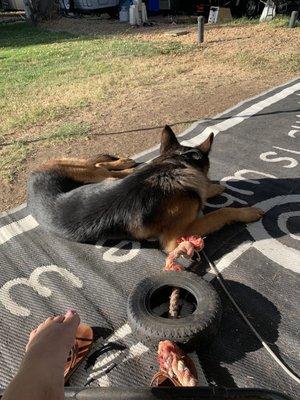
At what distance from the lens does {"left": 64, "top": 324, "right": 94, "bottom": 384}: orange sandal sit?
2559mm

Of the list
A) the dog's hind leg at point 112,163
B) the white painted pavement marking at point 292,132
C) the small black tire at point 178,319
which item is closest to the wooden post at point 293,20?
the white painted pavement marking at point 292,132

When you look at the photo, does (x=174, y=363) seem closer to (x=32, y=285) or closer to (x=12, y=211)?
(x=32, y=285)

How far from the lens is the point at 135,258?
3600 millimetres

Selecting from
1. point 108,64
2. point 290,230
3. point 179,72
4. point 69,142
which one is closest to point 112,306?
point 290,230

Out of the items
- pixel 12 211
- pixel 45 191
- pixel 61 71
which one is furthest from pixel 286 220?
pixel 61 71

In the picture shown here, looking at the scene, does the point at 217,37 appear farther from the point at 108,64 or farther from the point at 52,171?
the point at 52,171

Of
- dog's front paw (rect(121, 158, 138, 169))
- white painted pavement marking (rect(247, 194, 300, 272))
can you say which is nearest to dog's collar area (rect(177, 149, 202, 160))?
white painted pavement marking (rect(247, 194, 300, 272))

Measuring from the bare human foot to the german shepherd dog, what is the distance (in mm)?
1533

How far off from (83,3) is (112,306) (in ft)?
74.2

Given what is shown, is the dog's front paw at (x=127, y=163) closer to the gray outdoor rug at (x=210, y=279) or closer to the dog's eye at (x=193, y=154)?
the gray outdoor rug at (x=210, y=279)

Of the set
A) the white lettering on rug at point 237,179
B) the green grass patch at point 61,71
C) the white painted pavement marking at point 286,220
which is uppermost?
the white painted pavement marking at point 286,220

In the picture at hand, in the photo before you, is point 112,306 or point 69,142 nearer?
point 112,306

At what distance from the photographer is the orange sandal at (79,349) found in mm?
2559

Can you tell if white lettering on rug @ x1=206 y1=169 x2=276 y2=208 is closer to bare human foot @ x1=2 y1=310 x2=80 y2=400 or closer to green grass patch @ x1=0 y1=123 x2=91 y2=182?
bare human foot @ x1=2 y1=310 x2=80 y2=400
